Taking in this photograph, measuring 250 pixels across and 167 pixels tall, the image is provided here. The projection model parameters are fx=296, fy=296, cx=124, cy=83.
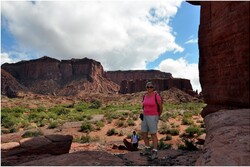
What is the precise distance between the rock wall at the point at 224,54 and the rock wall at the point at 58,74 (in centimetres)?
10915

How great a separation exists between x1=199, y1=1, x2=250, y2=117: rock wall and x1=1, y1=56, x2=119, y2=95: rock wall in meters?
109

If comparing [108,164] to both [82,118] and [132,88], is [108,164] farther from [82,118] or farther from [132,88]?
[132,88]

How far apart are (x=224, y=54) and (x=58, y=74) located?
12632cm

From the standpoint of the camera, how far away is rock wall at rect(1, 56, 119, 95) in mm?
122688

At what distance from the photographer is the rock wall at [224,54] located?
26.5 feet

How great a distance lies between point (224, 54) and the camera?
9117 mm

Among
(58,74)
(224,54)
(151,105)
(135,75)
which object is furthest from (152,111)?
(135,75)

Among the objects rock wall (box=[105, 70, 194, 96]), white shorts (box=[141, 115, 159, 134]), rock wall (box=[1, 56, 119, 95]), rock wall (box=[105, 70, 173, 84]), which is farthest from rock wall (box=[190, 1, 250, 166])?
rock wall (box=[105, 70, 173, 84])

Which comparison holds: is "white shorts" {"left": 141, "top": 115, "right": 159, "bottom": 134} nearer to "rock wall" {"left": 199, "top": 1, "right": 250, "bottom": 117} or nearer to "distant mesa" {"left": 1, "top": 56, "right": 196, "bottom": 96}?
"rock wall" {"left": 199, "top": 1, "right": 250, "bottom": 117}

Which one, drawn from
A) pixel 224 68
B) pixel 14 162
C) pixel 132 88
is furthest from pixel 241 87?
pixel 132 88

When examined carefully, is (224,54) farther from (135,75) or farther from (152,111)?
(135,75)

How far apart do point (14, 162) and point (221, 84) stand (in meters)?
6.78

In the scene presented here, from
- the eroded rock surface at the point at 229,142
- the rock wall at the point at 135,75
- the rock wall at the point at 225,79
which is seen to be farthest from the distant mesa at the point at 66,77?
the eroded rock surface at the point at 229,142

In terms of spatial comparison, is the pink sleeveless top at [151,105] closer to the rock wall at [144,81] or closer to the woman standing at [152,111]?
the woman standing at [152,111]
